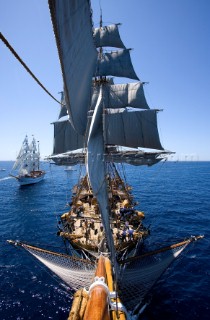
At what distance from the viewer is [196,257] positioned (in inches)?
871

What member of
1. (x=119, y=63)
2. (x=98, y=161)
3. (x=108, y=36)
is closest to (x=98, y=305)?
(x=98, y=161)

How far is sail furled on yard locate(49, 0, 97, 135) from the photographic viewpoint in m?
4.68

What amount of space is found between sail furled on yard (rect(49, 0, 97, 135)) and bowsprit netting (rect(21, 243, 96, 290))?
906 cm

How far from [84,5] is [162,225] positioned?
31694 mm

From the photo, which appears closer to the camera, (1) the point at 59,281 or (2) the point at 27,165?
(1) the point at 59,281

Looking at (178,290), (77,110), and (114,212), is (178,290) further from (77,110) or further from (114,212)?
(77,110)

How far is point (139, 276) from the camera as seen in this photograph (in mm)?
12547

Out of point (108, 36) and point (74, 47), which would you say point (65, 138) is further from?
point (74, 47)

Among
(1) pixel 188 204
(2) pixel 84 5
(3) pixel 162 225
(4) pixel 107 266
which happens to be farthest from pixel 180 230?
(2) pixel 84 5

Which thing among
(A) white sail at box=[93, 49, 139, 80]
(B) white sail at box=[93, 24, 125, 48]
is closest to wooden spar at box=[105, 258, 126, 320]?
(A) white sail at box=[93, 49, 139, 80]

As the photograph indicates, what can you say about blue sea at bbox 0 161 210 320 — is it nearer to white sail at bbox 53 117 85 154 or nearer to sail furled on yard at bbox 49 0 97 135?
sail furled on yard at bbox 49 0 97 135

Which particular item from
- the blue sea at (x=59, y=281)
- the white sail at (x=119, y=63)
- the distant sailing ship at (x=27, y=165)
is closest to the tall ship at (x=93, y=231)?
the blue sea at (x=59, y=281)

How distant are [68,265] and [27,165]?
8228cm

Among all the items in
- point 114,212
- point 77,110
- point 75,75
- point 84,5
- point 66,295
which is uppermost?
point 84,5
